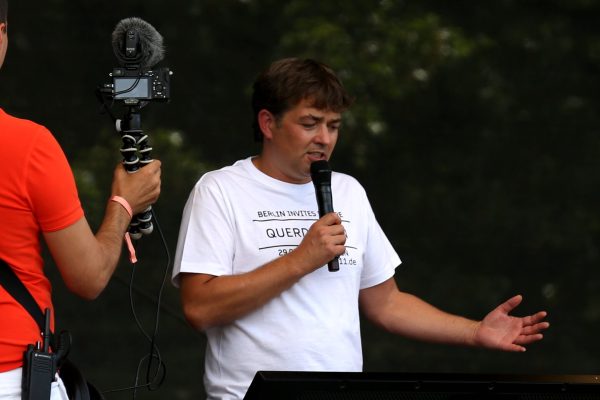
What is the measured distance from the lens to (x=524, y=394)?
2221mm

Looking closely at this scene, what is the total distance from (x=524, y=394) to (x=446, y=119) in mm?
2365

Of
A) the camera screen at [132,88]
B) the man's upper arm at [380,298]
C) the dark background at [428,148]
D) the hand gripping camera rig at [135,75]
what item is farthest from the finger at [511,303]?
the dark background at [428,148]

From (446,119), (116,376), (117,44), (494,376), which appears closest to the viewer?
(494,376)

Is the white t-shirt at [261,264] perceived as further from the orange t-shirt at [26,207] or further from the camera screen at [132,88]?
the orange t-shirt at [26,207]

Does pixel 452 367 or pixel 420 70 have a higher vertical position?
pixel 420 70

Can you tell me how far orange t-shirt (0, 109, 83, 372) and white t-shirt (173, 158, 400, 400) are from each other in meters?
0.61

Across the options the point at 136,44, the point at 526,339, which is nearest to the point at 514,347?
the point at 526,339

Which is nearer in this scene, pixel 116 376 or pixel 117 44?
pixel 117 44

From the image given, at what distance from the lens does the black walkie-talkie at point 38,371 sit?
2285mm

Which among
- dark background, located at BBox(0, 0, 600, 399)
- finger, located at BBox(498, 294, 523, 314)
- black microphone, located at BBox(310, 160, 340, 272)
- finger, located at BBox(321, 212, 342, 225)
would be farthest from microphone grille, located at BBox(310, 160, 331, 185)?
dark background, located at BBox(0, 0, 600, 399)

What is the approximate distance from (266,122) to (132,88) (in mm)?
504

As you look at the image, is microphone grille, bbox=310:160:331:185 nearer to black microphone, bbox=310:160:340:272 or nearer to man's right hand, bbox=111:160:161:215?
black microphone, bbox=310:160:340:272

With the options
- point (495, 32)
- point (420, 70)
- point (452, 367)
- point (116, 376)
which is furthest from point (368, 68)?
point (116, 376)

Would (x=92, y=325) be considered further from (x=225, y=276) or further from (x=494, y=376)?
(x=494, y=376)
